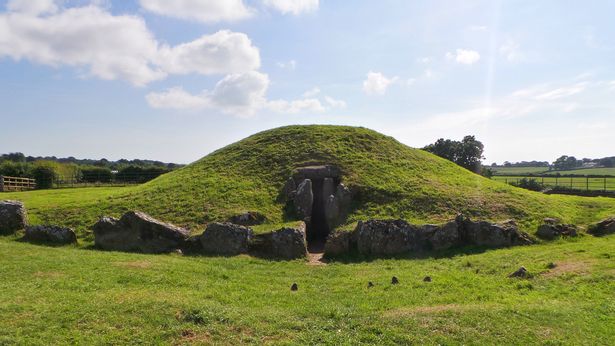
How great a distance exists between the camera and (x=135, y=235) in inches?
859

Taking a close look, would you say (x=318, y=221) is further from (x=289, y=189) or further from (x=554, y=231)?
(x=554, y=231)

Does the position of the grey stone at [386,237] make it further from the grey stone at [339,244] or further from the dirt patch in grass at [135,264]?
the dirt patch in grass at [135,264]

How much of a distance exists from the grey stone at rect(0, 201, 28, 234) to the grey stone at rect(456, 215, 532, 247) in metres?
22.6

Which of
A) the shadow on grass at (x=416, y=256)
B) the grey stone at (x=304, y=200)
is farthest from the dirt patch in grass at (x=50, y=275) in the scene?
the grey stone at (x=304, y=200)

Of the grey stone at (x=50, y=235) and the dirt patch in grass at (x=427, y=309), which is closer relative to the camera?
the dirt patch in grass at (x=427, y=309)

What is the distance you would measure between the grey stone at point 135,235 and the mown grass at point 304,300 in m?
2.32

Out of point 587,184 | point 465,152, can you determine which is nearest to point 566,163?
point 465,152

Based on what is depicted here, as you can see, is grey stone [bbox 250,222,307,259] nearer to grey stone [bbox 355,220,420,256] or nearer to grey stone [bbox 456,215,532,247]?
grey stone [bbox 355,220,420,256]

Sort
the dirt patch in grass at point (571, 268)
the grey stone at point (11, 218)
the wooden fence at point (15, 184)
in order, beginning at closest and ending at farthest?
the dirt patch in grass at point (571, 268) → the grey stone at point (11, 218) → the wooden fence at point (15, 184)

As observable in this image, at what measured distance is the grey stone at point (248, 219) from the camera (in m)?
24.7

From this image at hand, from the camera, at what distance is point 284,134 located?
125 feet

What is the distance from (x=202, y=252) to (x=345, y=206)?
9.43 meters

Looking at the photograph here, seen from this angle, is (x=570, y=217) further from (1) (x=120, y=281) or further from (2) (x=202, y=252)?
(1) (x=120, y=281)

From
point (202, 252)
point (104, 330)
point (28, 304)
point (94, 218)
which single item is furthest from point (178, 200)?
point (104, 330)
